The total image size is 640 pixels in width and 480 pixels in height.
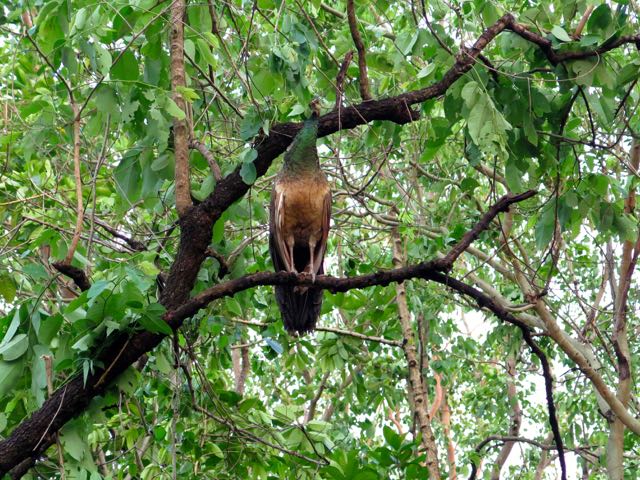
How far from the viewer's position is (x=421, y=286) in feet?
20.1

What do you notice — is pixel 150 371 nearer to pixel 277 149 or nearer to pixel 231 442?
pixel 231 442

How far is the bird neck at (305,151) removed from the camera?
3496 mm

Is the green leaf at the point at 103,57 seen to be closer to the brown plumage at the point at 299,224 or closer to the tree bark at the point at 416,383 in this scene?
the brown plumage at the point at 299,224

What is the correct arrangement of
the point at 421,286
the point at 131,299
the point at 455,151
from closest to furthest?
the point at 131,299 < the point at 455,151 < the point at 421,286

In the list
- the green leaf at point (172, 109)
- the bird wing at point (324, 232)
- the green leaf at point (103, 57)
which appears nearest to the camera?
the green leaf at point (103, 57)

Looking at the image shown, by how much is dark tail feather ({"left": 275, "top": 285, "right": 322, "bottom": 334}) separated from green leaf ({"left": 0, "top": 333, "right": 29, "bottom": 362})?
148cm

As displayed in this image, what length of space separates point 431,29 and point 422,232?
2365 mm

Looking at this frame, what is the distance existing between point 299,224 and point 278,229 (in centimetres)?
14

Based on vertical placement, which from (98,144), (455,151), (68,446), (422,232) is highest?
(455,151)

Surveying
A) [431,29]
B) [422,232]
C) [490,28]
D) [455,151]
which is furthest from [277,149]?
[455,151]

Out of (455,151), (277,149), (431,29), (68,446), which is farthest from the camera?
(455,151)

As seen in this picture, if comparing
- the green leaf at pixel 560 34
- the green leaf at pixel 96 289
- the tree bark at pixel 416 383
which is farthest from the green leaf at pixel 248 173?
the tree bark at pixel 416 383

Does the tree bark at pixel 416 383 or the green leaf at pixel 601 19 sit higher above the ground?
the green leaf at pixel 601 19

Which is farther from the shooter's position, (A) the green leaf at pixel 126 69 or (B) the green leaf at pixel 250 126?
(B) the green leaf at pixel 250 126
